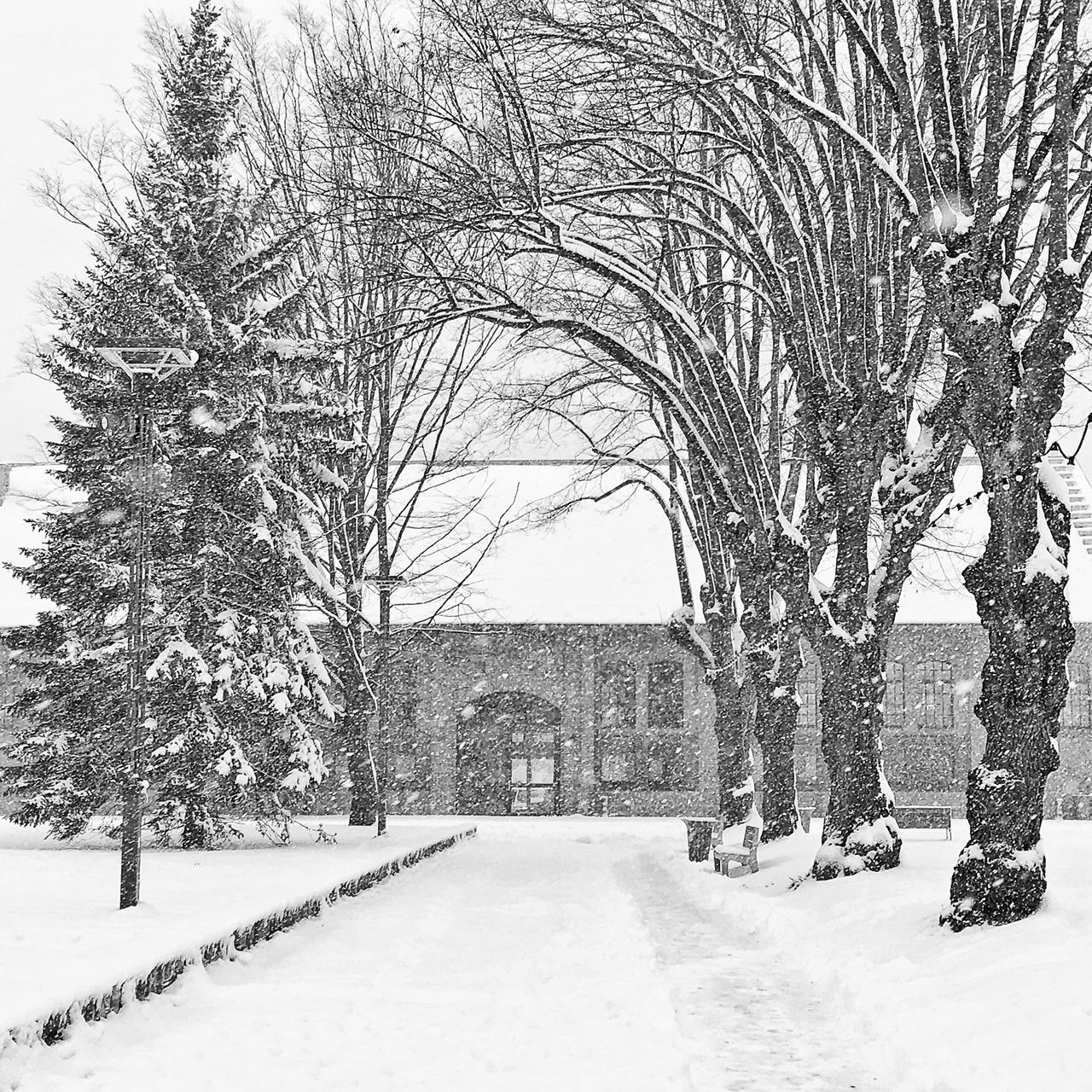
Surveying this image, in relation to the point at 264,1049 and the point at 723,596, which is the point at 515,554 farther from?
the point at 264,1049

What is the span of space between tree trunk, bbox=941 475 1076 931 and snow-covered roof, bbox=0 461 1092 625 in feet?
91.0

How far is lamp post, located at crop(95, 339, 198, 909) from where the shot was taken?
468 inches

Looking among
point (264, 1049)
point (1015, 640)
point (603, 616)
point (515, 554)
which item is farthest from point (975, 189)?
point (515, 554)

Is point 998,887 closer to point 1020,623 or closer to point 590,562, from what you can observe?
point 1020,623

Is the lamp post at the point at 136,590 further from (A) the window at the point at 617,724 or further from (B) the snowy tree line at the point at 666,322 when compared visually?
(A) the window at the point at 617,724

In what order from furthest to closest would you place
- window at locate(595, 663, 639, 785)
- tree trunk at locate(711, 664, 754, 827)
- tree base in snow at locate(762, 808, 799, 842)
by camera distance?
window at locate(595, 663, 639, 785) → tree trunk at locate(711, 664, 754, 827) → tree base in snow at locate(762, 808, 799, 842)

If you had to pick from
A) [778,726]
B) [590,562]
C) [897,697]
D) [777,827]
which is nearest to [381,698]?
[777,827]

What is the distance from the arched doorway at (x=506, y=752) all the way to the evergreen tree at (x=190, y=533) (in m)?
19.7

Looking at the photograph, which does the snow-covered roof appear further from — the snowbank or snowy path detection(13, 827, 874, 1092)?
snowy path detection(13, 827, 874, 1092)

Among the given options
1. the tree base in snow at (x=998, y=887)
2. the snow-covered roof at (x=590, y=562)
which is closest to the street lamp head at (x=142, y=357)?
the tree base in snow at (x=998, y=887)

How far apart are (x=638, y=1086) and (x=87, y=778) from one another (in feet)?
55.7

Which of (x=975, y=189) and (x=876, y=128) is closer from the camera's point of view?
(x=975, y=189)

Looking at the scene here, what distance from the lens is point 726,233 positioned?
55.6 ft

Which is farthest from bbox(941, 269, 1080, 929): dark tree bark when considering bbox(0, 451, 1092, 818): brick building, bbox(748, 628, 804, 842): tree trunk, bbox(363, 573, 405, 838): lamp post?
bbox(0, 451, 1092, 818): brick building
